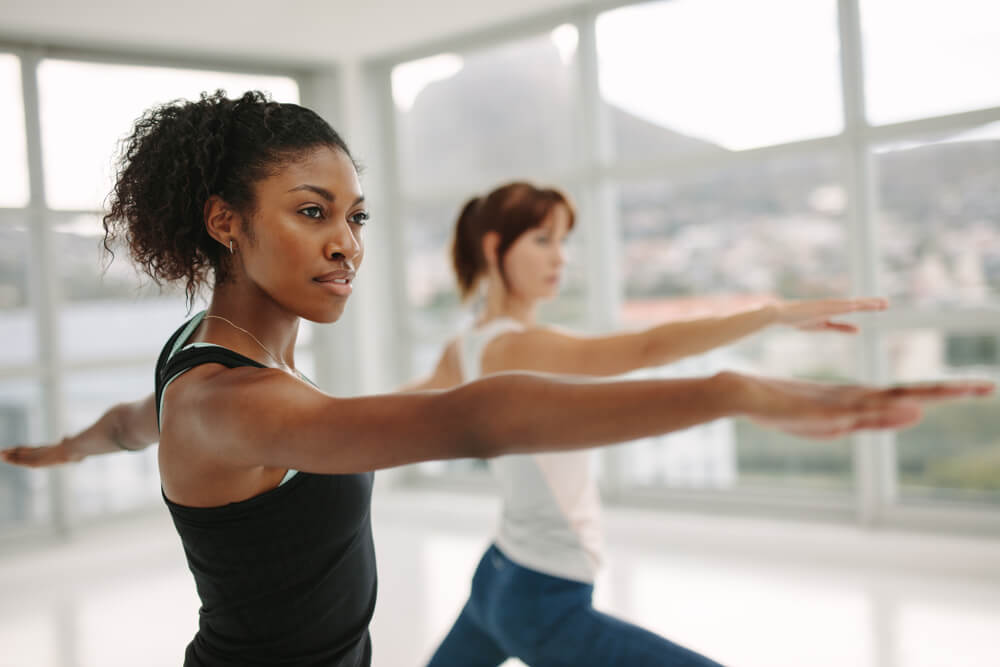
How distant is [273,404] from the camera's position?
774mm

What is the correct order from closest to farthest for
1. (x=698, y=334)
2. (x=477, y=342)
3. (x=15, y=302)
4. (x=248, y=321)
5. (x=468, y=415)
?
(x=468, y=415), (x=248, y=321), (x=698, y=334), (x=477, y=342), (x=15, y=302)

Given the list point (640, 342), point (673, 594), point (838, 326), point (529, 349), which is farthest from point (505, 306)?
point (673, 594)

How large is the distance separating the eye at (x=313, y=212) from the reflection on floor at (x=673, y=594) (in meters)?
2.18

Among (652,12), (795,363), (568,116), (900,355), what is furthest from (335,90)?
(900,355)

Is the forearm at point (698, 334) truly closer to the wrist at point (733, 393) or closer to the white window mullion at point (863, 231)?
the wrist at point (733, 393)

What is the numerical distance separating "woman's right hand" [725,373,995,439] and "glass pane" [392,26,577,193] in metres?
4.11

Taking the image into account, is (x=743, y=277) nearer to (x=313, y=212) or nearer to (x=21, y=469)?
(x=313, y=212)

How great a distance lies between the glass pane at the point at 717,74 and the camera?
3.98 metres

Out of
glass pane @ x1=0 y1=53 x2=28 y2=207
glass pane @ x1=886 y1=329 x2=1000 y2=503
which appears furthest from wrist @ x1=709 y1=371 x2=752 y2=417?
glass pane @ x1=0 y1=53 x2=28 y2=207

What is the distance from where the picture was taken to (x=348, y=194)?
3.21 feet

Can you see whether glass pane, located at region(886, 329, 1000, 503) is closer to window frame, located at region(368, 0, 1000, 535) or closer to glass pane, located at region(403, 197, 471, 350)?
window frame, located at region(368, 0, 1000, 535)

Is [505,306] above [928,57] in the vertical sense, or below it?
below

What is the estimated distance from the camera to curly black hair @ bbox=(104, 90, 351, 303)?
939mm

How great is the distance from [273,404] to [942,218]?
376 centimetres
